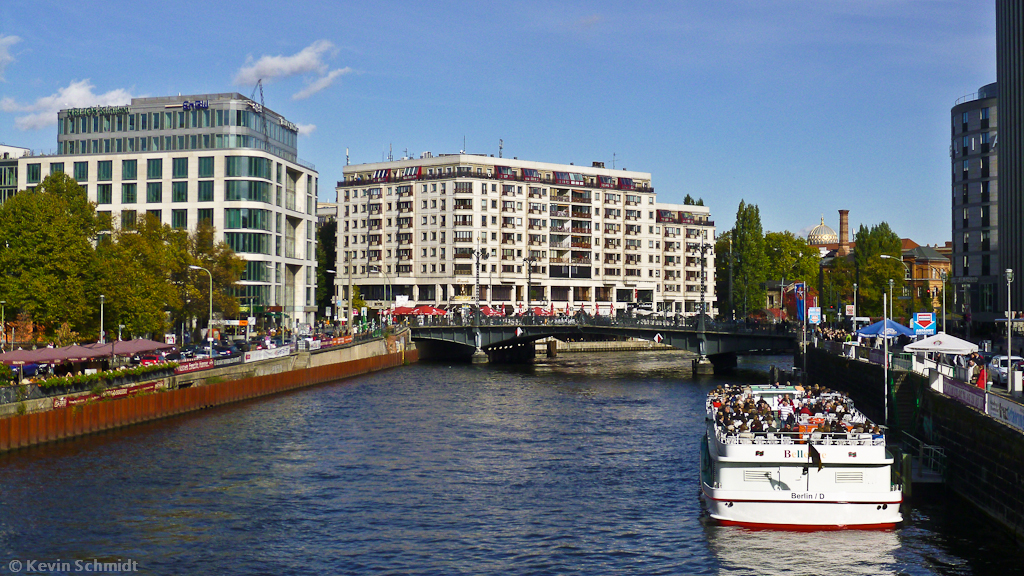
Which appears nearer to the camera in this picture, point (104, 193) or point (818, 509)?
point (818, 509)

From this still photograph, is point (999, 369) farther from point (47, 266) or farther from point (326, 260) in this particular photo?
point (326, 260)

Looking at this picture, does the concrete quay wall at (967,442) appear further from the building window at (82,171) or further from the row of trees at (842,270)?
the building window at (82,171)

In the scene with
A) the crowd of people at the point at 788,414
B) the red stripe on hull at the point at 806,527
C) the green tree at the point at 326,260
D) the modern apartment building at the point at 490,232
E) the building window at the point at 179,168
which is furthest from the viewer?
the green tree at the point at 326,260

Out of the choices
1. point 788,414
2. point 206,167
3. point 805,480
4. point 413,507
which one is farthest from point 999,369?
point 206,167

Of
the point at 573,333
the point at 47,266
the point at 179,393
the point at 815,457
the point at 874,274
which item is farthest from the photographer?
the point at 874,274

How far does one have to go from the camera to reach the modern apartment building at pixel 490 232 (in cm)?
17400

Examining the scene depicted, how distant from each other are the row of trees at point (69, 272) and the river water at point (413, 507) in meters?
17.8

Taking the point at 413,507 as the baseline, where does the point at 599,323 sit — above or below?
above

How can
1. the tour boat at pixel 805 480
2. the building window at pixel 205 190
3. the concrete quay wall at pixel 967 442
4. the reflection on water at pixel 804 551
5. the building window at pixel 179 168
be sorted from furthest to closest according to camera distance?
1. the building window at pixel 179 168
2. the building window at pixel 205 190
3. the tour boat at pixel 805 480
4. the concrete quay wall at pixel 967 442
5. the reflection on water at pixel 804 551

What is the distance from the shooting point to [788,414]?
40.2 meters

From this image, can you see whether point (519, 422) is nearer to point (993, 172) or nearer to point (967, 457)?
point (967, 457)

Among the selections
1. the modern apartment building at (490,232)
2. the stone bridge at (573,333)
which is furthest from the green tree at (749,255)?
the stone bridge at (573,333)

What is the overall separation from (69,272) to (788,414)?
60.7 meters

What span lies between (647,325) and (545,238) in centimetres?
Result: 6720
